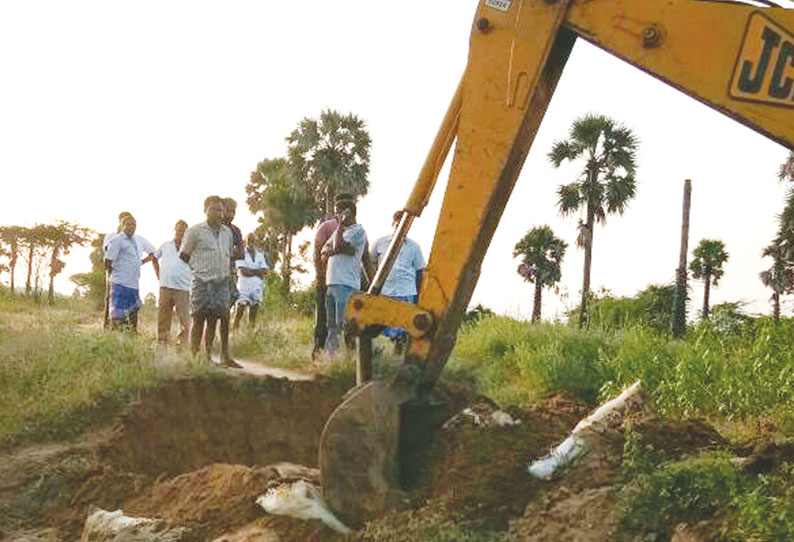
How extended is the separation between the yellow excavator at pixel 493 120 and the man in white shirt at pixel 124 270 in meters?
7.03

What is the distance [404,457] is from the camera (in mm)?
4594

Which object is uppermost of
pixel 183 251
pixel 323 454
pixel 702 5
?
pixel 702 5

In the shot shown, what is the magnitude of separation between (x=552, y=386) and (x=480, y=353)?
271cm

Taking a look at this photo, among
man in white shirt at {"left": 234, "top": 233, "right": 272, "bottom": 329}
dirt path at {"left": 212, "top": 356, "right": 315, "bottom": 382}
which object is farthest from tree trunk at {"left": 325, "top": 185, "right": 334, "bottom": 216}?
dirt path at {"left": 212, "top": 356, "right": 315, "bottom": 382}

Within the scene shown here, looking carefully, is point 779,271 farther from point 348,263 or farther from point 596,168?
point 348,263

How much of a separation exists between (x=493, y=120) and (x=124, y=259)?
778 cm

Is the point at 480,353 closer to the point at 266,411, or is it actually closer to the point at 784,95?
the point at 266,411

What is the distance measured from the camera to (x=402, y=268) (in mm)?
9398

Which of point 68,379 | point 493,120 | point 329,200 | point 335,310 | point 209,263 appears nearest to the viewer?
point 493,120

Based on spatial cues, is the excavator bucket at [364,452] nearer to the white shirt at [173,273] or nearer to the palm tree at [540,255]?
the white shirt at [173,273]

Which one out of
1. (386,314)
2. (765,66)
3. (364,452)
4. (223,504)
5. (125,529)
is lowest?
(125,529)

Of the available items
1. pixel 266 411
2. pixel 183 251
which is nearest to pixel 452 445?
pixel 266 411

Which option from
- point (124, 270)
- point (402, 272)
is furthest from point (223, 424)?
point (124, 270)

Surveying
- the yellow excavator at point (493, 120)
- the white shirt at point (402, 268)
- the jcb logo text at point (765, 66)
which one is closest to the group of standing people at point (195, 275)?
the white shirt at point (402, 268)
